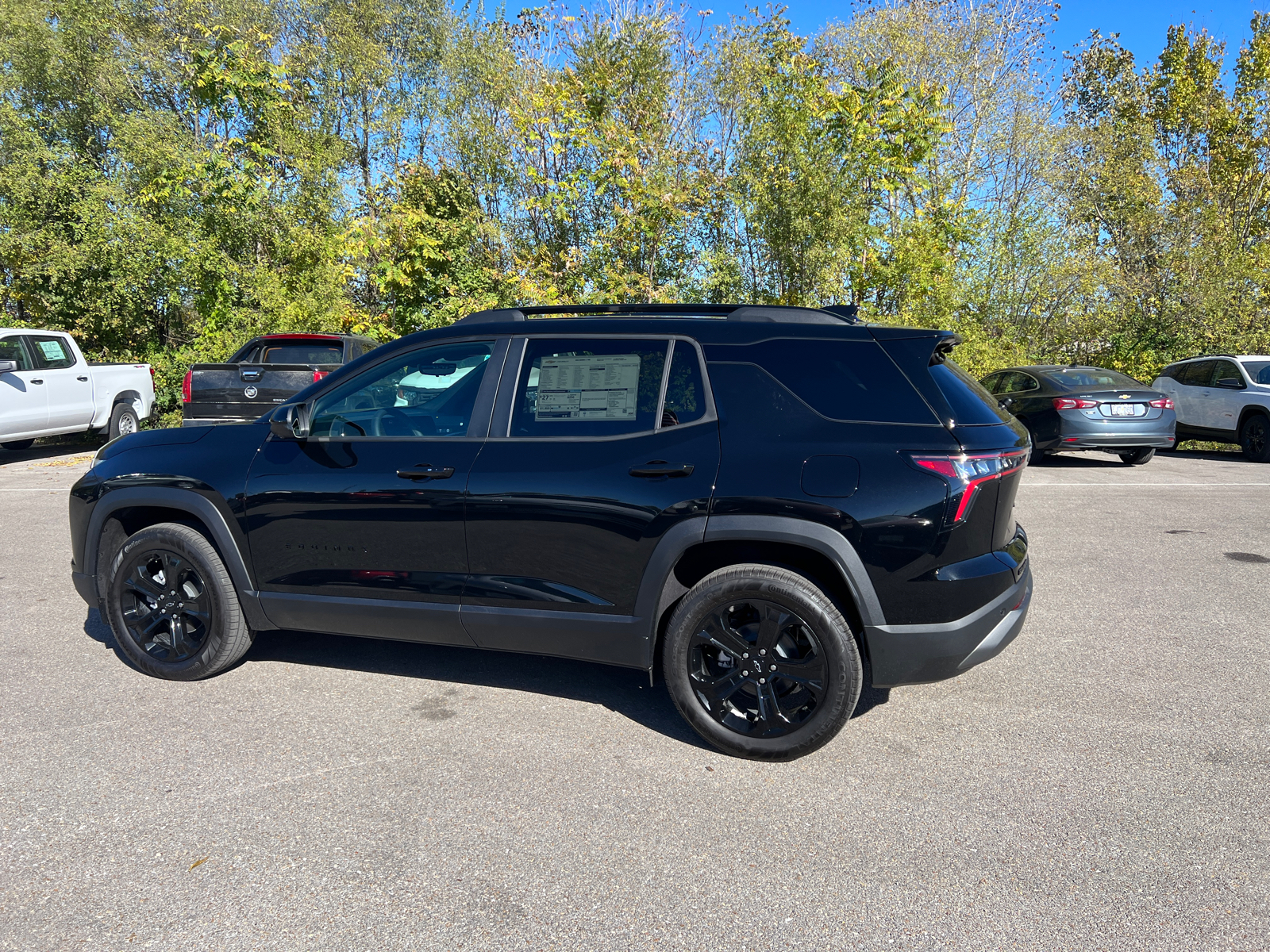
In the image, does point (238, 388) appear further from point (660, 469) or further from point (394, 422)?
point (660, 469)

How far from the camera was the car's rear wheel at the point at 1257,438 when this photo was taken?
14.0 meters

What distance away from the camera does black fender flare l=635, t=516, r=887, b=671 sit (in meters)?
3.41

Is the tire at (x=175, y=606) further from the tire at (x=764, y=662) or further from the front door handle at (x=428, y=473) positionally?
the tire at (x=764, y=662)

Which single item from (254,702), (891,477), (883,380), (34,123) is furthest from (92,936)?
(34,123)

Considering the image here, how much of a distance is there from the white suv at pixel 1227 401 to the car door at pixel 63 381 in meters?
17.8

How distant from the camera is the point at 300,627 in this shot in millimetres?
4293

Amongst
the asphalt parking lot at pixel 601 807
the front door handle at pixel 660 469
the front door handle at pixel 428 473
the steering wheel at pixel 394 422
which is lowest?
the asphalt parking lot at pixel 601 807

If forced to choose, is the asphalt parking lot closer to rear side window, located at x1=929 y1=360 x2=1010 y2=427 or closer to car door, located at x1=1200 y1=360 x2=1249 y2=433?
rear side window, located at x1=929 y1=360 x2=1010 y2=427

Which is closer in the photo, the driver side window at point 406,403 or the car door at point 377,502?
the car door at point 377,502

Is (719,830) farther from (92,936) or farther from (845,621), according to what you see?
(92,936)

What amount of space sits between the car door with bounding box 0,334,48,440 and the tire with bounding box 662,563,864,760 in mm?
11869

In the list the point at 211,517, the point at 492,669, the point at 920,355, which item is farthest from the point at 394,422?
the point at 920,355

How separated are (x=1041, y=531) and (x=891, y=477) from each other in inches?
213

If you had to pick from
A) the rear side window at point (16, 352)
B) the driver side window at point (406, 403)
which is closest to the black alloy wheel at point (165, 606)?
the driver side window at point (406, 403)
